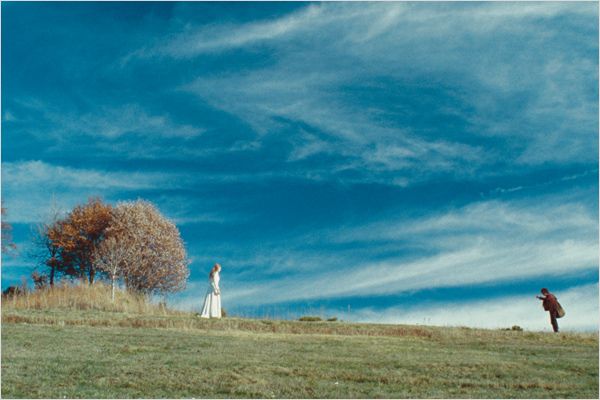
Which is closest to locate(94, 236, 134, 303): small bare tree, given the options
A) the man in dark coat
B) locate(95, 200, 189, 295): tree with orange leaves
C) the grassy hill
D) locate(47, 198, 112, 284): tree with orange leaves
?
locate(95, 200, 189, 295): tree with orange leaves

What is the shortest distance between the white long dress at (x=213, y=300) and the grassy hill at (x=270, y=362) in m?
5.33

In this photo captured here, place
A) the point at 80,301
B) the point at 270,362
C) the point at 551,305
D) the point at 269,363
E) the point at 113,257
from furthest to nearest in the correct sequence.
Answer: the point at 113,257, the point at 80,301, the point at 551,305, the point at 270,362, the point at 269,363

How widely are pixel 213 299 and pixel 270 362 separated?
51.3 feet

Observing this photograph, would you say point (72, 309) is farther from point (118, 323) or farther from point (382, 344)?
point (382, 344)

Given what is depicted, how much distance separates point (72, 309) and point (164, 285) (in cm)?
1531

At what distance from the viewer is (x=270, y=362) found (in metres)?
16.7

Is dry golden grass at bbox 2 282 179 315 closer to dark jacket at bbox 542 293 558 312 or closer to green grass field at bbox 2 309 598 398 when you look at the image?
green grass field at bbox 2 309 598 398

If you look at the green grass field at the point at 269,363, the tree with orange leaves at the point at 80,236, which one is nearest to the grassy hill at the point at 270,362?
the green grass field at the point at 269,363

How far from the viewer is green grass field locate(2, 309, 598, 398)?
44.6 ft

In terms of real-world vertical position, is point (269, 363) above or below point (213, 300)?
below

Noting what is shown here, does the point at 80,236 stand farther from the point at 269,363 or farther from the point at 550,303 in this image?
the point at 269,363

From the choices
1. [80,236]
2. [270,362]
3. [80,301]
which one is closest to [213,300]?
[80,301]

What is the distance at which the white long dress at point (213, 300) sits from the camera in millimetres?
31781

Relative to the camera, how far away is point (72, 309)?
31.7 m
